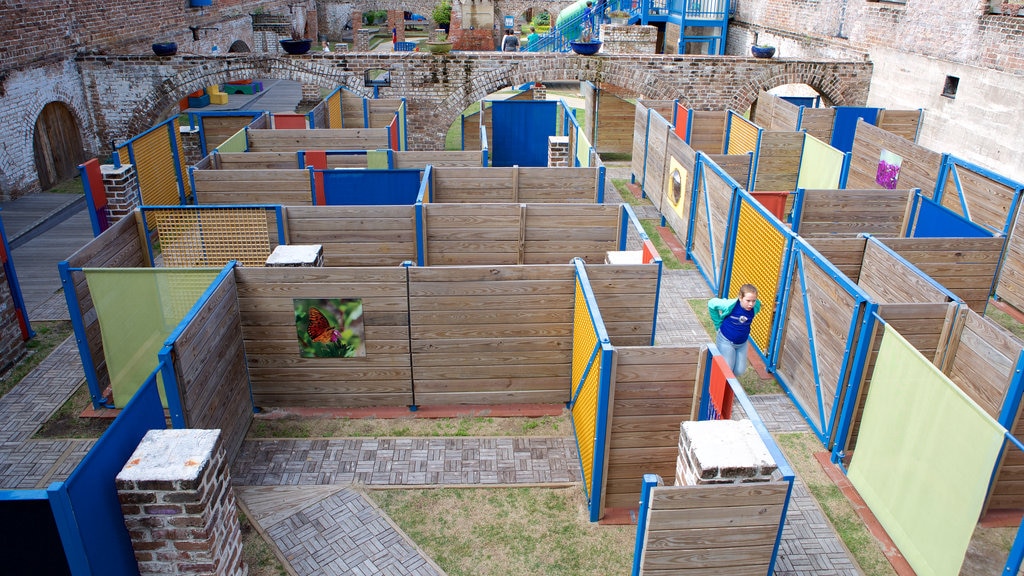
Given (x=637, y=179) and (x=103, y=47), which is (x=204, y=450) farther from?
(x=103, y=47)

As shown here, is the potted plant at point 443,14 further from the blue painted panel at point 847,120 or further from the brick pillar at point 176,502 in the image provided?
the brick pillar at point 176,502

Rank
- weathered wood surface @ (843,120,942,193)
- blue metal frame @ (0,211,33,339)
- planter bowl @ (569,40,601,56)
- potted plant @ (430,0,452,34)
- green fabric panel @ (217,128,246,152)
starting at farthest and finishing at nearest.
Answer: potted plant @ (430,0,452,34)
planter bowl @ (569,40,601,56)
green fabric panel @ (217,128,246,152)
weathered wood surface @ (843,120,942,193)
blue metal frame @ (0,211,33,339)

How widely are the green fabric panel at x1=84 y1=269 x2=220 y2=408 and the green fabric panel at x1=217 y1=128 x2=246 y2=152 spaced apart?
557cm

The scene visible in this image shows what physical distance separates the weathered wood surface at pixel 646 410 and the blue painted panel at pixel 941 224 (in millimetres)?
5935

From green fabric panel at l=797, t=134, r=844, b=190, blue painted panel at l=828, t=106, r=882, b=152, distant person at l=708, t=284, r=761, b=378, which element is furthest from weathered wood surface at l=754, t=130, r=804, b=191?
distant person at l=708, t=284, r=761, b=378

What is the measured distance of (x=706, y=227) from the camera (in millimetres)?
11844

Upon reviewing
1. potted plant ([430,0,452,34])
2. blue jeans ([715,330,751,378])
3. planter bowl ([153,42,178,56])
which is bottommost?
blue jeans ([715,330,751,378])

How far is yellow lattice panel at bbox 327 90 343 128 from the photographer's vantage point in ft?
56.1

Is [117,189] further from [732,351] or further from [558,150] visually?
[732,351]

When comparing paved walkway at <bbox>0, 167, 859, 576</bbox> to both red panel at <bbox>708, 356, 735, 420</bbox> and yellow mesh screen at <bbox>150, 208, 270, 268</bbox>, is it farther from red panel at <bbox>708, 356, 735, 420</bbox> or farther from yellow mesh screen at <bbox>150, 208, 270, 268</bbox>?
yellow mesh screen at <bbox>150, 208, 270, 268</bbox>

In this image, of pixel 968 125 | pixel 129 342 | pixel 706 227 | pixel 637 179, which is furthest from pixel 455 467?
pixel 968 125

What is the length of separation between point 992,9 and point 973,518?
13988 mm

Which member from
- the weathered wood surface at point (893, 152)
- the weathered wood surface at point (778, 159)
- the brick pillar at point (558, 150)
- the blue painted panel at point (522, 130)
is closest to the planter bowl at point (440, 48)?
the blue painted panel at point (522, 130)

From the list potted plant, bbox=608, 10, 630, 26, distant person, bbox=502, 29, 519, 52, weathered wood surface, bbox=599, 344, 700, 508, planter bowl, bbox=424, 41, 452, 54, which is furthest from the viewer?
distant person, bbox=502, 29, 519, 52
